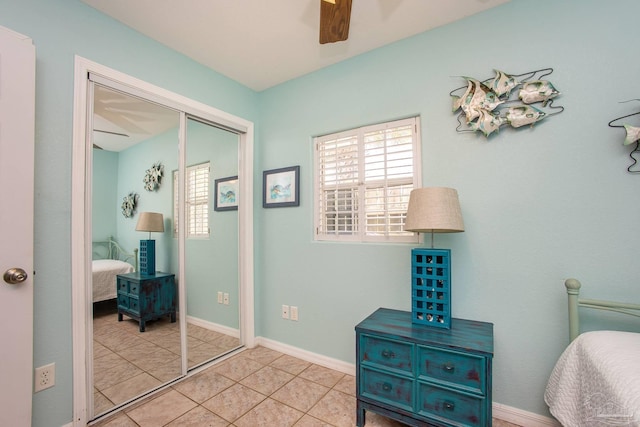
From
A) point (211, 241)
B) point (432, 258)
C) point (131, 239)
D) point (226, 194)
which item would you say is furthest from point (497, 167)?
point (131, 239)

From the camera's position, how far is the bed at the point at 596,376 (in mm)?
958

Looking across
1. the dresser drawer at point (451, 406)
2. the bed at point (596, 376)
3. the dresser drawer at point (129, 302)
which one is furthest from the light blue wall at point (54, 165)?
the bed at point (596, 376)

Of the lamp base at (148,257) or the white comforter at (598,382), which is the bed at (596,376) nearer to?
the white comforter at (598,382)

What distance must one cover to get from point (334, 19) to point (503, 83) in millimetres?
1118

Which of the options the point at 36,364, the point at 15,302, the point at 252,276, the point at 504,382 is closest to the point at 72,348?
the point at 36,364

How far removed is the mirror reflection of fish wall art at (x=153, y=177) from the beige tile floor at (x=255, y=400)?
148 centimetres

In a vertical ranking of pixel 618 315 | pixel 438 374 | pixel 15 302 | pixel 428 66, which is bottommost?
pixel 438 374

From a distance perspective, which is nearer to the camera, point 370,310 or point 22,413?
point 22,413

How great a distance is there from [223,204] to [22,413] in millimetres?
1738

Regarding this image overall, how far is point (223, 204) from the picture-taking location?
2.66m

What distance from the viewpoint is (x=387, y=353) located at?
5.35 ft

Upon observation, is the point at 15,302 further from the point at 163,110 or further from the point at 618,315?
the point at 618,315

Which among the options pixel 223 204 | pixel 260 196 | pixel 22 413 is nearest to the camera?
pixel 22 413

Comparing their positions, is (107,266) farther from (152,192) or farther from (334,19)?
(334,19)
